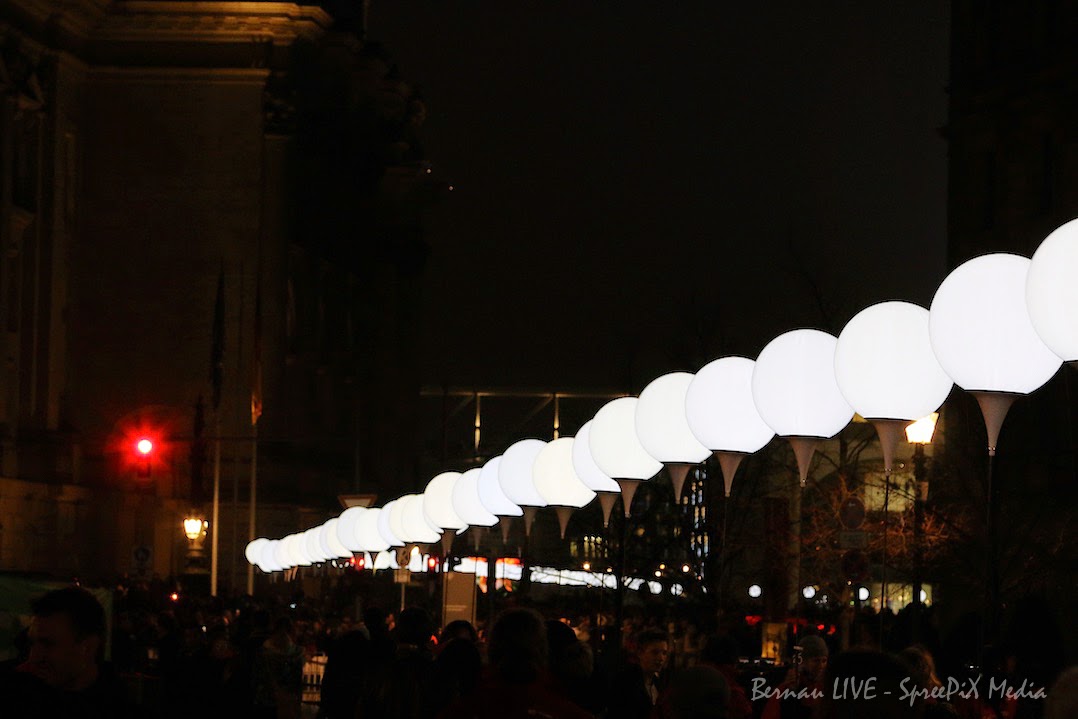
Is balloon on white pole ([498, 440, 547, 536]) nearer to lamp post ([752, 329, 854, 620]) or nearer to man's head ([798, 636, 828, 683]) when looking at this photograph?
lamp post ([752, 329, 854, 620])

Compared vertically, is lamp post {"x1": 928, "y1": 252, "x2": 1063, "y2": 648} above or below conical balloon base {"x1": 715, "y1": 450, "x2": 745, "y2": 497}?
above

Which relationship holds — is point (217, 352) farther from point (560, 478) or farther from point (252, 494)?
point (560, 478)

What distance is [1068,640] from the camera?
126 ft

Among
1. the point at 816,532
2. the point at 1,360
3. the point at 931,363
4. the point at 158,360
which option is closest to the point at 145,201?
the point at 158,360

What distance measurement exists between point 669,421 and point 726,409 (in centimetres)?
104

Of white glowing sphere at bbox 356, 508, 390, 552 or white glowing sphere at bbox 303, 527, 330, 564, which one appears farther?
white glowing sphere at bbox 303, 527, 330, 564

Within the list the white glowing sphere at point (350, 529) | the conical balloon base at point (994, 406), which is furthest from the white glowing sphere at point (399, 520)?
the conical balloon base at point (994, 406)

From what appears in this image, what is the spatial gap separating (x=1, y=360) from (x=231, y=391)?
13.5 m

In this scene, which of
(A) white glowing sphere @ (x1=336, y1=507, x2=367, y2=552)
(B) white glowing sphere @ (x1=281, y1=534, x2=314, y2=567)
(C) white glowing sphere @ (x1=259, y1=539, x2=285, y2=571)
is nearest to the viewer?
(A) white glowing sphere @ (x1=336, y1=507, x2=367, y2=552)

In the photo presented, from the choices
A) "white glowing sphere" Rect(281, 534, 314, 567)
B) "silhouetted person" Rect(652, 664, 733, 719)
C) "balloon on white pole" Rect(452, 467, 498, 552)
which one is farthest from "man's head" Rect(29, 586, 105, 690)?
"white glowing sphere" Rect(281, 534, 314, 567)

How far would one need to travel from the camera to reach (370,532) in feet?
99.7

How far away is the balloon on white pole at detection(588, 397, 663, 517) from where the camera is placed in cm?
1438

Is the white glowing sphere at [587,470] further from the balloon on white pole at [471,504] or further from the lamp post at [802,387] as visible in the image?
the balloon on white pole at [471,504]

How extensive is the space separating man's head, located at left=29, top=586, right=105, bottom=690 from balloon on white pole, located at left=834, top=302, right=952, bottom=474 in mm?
4814
